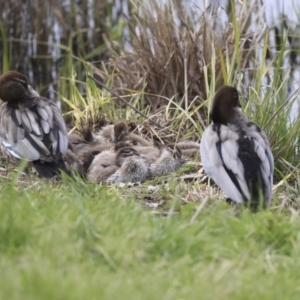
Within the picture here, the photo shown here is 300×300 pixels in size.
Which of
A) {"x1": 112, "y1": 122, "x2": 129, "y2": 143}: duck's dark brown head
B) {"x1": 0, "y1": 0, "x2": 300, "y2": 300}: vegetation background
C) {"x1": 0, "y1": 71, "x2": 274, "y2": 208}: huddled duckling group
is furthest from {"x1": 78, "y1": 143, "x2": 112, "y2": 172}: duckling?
{"x1": 0, "y1": 0, "x2": 300, "y2": 300}: vegetation background

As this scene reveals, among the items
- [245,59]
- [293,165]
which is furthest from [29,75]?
[293,165]

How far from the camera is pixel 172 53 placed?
9297 millimetres

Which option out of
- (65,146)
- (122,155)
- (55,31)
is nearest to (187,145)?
(122,155)

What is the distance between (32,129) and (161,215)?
1844mm

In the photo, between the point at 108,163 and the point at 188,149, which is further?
the point at 188,149

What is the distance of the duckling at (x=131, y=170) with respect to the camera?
7539 millimetres

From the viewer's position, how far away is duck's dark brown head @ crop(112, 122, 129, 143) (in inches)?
320

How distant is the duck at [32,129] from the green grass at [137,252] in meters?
1.81

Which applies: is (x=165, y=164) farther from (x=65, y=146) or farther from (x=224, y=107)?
(x=224, y=107)

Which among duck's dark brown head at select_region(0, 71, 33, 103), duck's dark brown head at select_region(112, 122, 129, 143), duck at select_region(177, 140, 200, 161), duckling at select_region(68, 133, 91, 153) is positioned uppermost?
duck's dark brown head at select_region(0, 71, 33, 103)

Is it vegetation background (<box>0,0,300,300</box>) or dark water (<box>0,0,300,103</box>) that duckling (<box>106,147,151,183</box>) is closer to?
vegetation background (<box>0,0,300,300</box>)

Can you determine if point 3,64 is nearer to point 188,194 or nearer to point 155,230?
point 188,194

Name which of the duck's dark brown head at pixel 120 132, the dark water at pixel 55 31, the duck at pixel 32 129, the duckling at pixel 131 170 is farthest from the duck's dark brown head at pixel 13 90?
the dark water at pixel 55 31

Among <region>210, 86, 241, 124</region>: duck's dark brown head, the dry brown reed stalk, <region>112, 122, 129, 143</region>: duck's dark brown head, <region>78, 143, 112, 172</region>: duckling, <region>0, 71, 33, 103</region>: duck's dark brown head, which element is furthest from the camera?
the dry brown reed stalk
